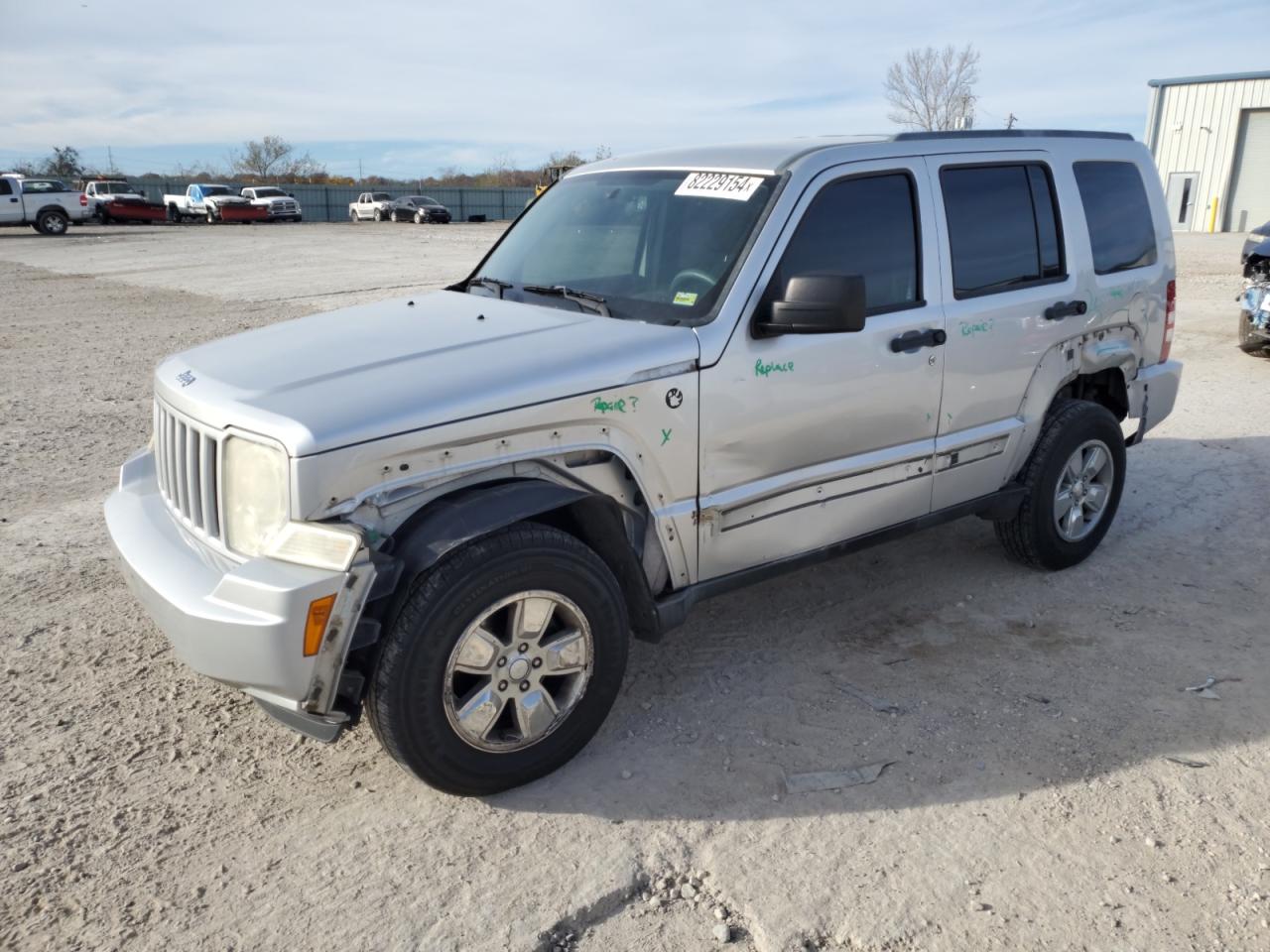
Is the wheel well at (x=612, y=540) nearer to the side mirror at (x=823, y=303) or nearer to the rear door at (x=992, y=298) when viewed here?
the side mirror at (x=823, y=303)

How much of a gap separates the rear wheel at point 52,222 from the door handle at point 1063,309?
1435 inches

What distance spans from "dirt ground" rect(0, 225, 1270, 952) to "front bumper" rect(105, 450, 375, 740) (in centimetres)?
52

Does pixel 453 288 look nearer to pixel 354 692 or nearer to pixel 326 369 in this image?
pixel 326 369

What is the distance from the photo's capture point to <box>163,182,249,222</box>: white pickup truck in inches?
1688

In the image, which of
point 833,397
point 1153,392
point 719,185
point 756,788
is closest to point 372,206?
point 1153,392

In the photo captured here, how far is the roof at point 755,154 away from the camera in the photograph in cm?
386

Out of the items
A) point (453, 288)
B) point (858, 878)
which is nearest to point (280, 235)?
point (453, 288)

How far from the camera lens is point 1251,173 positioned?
33.1 metres

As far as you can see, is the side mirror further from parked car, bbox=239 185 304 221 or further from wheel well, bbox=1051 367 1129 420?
parked car, bbox=239 185 304 221

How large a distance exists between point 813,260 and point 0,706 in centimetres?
341

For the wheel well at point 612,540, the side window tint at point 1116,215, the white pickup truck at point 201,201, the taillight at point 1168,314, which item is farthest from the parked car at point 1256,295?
the white pickup truck at point 201,201

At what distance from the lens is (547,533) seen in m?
3.15

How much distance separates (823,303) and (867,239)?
0.74 m

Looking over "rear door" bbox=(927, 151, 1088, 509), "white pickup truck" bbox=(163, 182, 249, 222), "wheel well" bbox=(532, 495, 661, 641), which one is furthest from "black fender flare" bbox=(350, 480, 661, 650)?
"white pickup truck" bbox=(163, 182, 249, 222)
